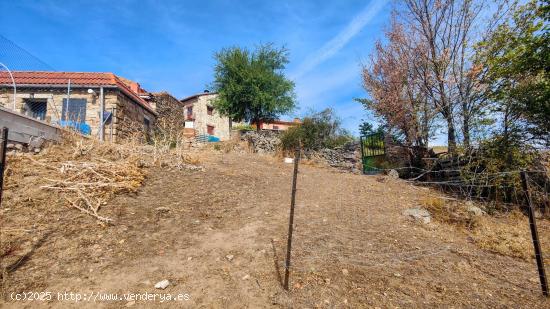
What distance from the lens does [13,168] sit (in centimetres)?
526

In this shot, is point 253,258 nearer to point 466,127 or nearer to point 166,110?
point 466,127

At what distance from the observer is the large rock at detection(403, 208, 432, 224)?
5648 mm

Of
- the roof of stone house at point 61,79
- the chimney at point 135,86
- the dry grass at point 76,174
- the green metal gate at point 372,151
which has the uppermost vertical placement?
the chimney at point 135,86

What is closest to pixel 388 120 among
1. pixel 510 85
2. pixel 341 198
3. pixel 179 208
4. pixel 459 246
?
pixel 510 85

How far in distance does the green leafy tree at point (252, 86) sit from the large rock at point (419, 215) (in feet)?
42.1

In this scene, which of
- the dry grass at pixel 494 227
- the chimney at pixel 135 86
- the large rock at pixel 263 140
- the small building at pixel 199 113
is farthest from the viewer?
the small building at pixel 199 113

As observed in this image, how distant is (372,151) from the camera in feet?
40.2

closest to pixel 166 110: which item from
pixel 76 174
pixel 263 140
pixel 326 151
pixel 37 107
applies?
pixel 37 107

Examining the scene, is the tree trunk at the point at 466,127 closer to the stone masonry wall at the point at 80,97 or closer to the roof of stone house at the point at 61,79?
the stone masonry wall at the point at 80,97

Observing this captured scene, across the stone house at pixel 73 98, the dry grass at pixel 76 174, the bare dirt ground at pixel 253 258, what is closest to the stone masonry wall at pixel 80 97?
the stone house at pixel 73 98

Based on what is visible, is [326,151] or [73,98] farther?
[326,151]

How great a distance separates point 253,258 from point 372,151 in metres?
9.75

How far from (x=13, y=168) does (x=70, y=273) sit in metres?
3.44

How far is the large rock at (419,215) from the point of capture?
18.5 feet
